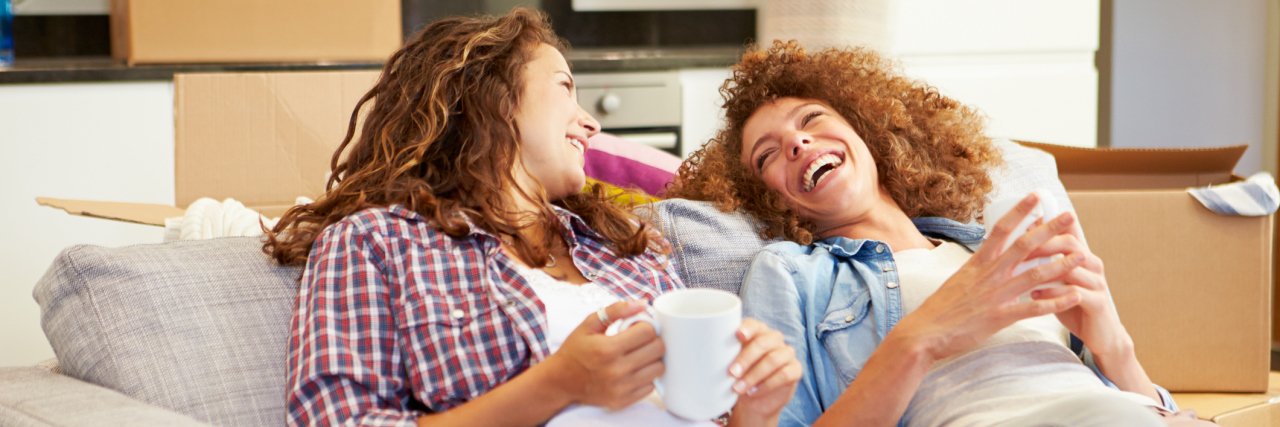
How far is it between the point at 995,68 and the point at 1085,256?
2.06 metres

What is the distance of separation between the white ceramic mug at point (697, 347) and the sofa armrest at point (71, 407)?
43 cm

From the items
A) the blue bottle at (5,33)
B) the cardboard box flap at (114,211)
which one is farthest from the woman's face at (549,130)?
the blue bottle at (5,33)

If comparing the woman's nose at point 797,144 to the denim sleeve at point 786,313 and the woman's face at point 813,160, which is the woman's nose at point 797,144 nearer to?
the woman's face at point 813,160

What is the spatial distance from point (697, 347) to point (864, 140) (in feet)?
2.68

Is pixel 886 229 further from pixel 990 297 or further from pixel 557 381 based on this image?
pixel 557 381

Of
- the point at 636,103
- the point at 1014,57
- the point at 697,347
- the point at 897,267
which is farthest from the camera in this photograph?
the point at 1014,57

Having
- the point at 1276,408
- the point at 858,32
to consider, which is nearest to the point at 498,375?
the point at 1276,408

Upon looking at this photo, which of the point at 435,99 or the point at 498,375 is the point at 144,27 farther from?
the point at 498,375

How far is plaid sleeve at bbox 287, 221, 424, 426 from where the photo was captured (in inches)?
33.8

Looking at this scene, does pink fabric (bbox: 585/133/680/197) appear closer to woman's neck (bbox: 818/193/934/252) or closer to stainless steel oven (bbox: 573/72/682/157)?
woman's neck (bbox: 818/193/934/252)

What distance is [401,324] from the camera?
2.99 feet

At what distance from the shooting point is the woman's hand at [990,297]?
3.16 feet

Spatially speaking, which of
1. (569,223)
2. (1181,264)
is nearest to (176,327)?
(569,223)

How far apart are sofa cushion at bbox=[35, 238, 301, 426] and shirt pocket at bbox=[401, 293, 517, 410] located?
8.0 inches
